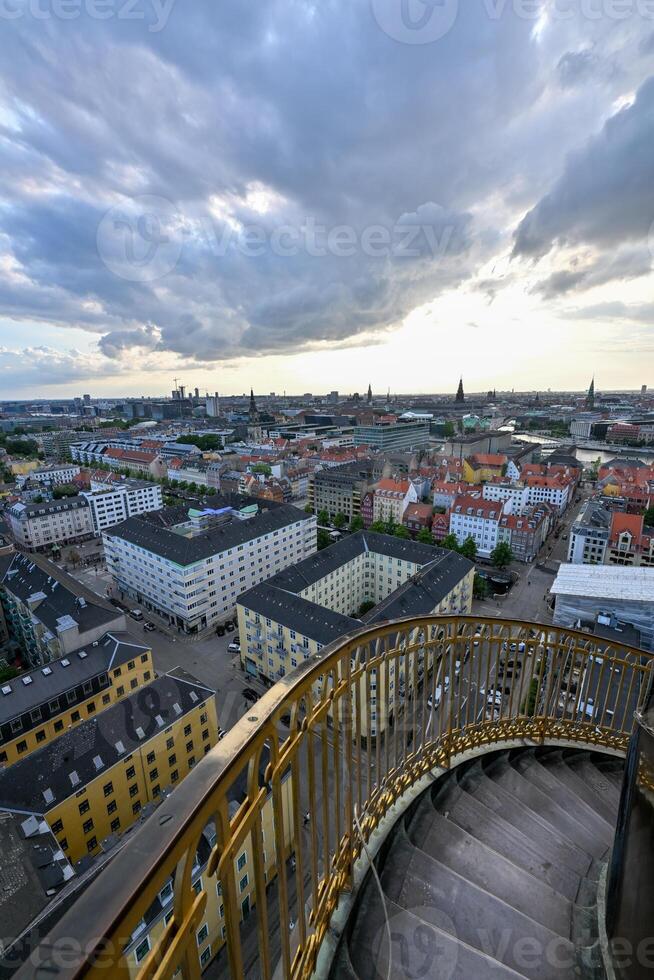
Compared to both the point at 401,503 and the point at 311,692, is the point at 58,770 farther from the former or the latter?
the point at 401,503

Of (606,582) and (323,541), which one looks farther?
(323,541)

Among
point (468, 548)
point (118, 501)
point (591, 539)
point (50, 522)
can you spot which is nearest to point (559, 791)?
point (468, 548)

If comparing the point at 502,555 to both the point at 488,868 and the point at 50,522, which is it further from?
the point at 50,522

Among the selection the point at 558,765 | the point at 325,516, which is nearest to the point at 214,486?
the point at 325,516

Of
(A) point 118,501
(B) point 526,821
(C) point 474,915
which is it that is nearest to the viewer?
(C) point 474,915

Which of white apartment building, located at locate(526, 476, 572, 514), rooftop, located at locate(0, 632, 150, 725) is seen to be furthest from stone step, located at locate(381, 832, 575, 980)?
white apartment building, located at locate(526, 476, 572, 514)

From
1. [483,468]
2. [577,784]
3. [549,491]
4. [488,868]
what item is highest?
[488,868]
